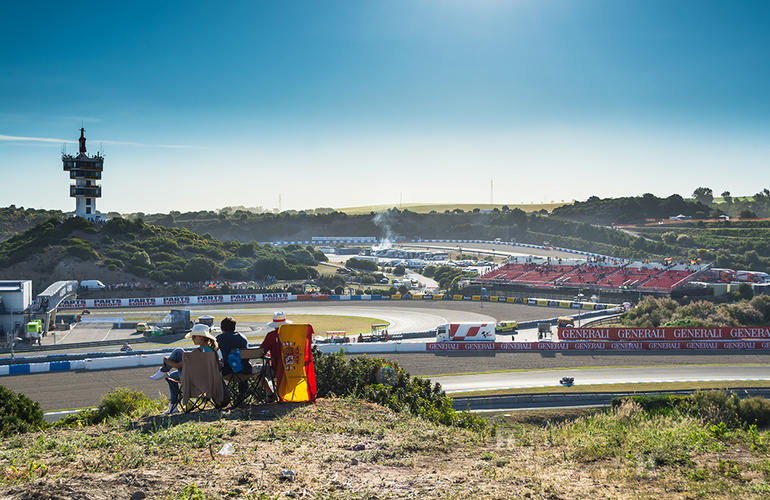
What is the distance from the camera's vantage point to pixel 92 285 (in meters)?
60.9

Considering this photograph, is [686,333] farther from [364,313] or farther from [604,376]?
[364,313]

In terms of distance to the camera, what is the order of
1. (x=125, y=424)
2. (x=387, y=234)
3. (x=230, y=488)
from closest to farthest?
(x=230, y=488)
(x=125, y=424)
(x=387, y=234)

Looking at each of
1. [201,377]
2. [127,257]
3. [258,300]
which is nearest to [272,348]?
[201,377]

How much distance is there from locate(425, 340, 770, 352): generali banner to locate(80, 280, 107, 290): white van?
43303 millimetres

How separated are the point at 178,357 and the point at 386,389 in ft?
15.1

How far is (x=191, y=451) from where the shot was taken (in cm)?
739

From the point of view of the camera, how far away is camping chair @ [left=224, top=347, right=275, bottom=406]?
30.5ft

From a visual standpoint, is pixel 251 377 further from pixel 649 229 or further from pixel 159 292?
pixel 649 229

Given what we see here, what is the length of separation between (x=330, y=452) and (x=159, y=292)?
60022mm

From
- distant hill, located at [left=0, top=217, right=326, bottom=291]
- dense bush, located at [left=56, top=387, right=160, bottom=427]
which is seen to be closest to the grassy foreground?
dense bush, located at [left=56, top=387, right=160, bottom=427]

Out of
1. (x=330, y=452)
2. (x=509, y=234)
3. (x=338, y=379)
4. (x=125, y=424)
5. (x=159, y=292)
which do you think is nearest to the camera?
(x=330, y=452)

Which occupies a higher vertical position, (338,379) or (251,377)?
(251,377)

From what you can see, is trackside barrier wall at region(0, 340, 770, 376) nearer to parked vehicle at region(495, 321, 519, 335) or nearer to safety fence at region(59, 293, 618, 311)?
parked vehicle at region(495, 321, 519, 335)

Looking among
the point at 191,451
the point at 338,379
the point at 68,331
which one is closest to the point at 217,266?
the point at 68,331
